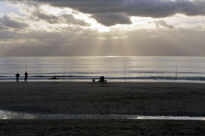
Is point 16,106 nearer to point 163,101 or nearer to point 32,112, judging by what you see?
point 32,112

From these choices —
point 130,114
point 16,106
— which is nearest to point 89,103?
point 130,114

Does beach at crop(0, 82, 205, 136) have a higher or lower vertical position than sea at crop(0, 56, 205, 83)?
lower

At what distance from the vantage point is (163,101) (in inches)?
648
